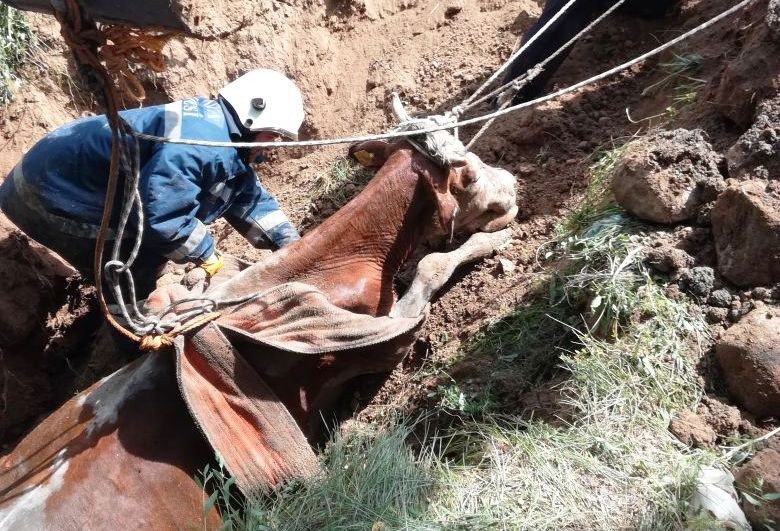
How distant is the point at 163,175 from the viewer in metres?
3.69

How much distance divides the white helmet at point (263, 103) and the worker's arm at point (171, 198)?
1.34 feet

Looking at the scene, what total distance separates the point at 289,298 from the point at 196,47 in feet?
10.5

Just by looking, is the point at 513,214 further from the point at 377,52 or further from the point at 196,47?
the point at 196,47

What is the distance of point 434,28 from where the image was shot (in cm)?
546

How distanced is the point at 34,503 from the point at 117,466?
0.35m

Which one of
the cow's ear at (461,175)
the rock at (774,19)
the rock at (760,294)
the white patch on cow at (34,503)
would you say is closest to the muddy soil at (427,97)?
the rock at (774,19)

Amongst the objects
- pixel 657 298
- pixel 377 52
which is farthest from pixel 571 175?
pixel 377 52

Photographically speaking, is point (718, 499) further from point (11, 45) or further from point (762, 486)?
point (11, 45)

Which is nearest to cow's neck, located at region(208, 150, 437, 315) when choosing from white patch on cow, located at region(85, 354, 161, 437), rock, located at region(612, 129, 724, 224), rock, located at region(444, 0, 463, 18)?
white patch on cow, located at region(85, 354, 161, 437)

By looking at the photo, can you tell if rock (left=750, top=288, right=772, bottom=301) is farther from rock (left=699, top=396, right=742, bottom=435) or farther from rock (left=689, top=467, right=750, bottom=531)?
rock (left=689, top=467, right=750, bottom=531)

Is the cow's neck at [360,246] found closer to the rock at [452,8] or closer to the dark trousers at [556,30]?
the dark trousers at [556,30]

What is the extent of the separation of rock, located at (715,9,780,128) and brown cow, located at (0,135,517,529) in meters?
1.28

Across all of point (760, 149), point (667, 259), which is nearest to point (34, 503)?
point (667, 259)

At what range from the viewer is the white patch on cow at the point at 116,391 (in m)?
3.03
